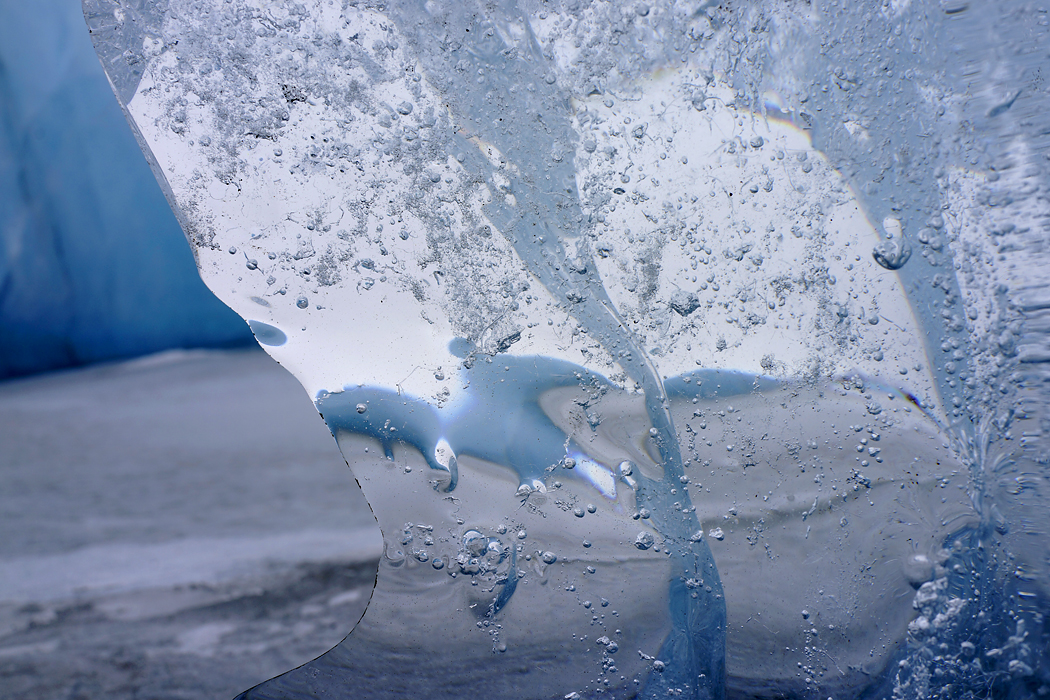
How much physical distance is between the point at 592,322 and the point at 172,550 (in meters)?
0.88

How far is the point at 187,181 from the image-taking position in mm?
664

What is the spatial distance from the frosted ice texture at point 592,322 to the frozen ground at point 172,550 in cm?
22

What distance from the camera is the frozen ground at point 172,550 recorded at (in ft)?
2.72

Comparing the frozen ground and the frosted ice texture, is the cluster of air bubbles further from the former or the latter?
the frozen ground

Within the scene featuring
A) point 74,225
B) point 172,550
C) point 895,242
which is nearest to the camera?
point 895,242

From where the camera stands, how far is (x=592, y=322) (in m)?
0.66

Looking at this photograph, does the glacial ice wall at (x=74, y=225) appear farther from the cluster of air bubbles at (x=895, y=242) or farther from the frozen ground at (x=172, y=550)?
the cluster of air bubbles at (x=895, y=242)

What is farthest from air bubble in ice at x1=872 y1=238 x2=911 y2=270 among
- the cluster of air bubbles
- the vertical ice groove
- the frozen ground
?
the frozen ground

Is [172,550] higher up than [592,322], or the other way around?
[592,322]

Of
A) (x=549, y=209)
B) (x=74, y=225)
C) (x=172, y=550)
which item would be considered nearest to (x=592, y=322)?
(x=549, y=209)

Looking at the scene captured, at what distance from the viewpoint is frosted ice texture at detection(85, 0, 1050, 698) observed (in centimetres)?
63

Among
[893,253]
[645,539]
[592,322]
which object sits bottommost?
[645,539]

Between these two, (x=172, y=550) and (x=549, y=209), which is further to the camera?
(x=172, y=550)

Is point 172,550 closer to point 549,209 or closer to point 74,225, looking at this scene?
point 549,209
